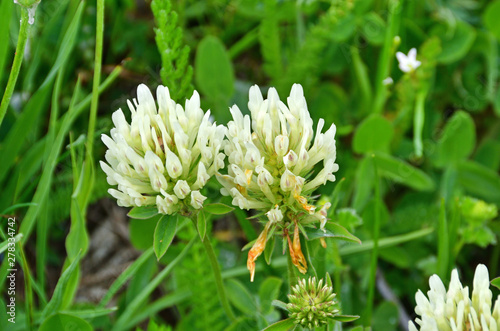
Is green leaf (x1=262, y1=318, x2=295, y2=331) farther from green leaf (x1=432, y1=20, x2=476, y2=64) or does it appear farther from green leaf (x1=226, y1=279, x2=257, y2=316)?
green leaf (x1=432, y1=20, x2=476, y2=64)

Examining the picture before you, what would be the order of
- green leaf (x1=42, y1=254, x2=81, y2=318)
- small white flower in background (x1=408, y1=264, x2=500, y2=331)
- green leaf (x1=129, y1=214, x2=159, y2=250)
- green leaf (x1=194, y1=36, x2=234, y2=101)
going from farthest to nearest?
1. green leaf (x1=194, y1=36, x2=234, y2=101)
2. green leaf (x1=129, y1=214, x2=159, y2=250)
3. green leaf (x1=42, y1=254, x2=81, y2=318)
4. small white flower in background (x1=408, y1=264, x2=500, y2=331)

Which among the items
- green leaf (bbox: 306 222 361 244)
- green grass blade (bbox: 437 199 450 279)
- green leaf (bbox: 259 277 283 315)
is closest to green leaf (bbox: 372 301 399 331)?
green grass blade (bbox: 437 199 450 279)

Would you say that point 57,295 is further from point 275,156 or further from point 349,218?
point 349,218

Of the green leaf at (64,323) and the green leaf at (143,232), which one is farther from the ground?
the green leaf at (143,232)

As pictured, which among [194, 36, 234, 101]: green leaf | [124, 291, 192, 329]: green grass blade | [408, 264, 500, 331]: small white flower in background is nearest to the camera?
[408, 264, 500, 331]: small white flower in background

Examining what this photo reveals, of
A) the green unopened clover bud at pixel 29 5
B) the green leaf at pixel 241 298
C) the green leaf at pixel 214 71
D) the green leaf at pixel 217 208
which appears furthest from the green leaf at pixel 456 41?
the green unopened clover bud at pixel 29 5

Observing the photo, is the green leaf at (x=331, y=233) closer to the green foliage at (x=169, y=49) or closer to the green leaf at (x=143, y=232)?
the green foliage at (x=169, y=49)

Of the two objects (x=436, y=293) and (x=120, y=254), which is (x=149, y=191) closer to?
(x=436, y=293)
